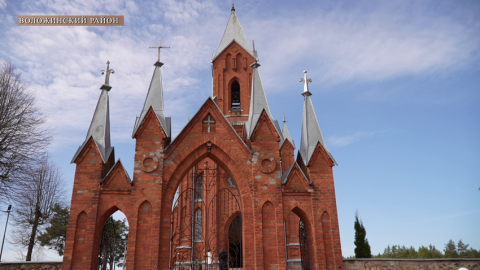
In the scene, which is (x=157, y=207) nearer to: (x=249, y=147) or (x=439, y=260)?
(x=249, y=147)

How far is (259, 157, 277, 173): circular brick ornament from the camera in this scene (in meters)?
13.5

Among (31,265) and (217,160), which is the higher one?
→ (217,160)

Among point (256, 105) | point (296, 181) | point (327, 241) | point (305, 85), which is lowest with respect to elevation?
point (327, 241)

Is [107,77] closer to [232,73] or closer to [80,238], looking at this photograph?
[80,238]

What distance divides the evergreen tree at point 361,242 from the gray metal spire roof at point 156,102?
495 inches

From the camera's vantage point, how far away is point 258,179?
13.4m

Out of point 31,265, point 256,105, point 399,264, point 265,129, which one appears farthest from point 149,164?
point 399,264

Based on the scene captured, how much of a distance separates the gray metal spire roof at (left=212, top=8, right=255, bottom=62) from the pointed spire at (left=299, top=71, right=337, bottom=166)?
12.5 meters

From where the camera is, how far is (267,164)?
540 inches

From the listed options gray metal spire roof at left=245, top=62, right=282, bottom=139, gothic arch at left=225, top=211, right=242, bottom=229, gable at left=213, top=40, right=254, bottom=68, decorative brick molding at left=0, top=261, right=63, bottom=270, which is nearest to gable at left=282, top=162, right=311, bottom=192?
gray metal spire roof at left=245, top=62, right=282, bottom=139

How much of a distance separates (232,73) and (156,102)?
42.1ft

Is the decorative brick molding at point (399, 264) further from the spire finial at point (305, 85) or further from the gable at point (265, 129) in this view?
the spire finial at point (305, 85)

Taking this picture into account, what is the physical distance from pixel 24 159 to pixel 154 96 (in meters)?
9.40

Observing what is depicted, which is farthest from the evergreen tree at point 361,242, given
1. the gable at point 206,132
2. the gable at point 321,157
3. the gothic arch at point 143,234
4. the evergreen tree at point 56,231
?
the evergreen tree at point 56,231
